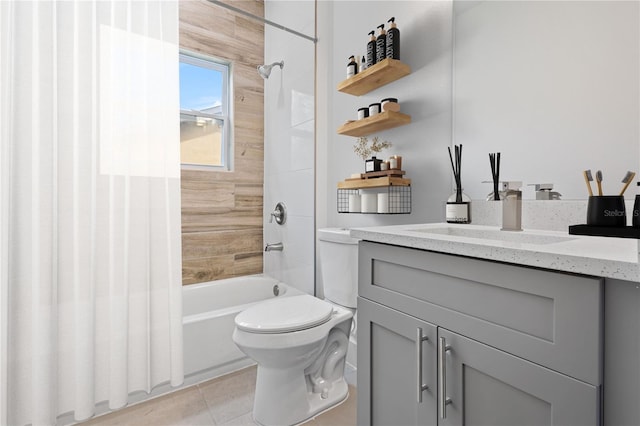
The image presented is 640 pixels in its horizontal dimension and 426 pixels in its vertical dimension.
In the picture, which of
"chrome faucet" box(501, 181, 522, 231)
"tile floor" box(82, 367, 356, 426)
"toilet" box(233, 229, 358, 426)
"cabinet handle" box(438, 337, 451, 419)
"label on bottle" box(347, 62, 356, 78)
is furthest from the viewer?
"label on bottle" box(347, 62, 356, 78)

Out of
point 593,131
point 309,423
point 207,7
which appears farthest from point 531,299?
point 207,7

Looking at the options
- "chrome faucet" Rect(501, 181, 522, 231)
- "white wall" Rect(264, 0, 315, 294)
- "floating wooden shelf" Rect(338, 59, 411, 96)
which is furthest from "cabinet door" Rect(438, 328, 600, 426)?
"white wall" Rect(264, 0, 315, 294)

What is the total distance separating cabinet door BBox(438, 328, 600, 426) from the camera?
1.81ft

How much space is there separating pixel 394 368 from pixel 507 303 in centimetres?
40

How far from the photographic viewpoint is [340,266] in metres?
1.66

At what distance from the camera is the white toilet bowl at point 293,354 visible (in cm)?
129

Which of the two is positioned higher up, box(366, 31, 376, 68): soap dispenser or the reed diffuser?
box(366, 31, 376, 68): soap dispenser

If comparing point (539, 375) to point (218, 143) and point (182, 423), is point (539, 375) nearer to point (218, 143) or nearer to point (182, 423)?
point (182, 423)

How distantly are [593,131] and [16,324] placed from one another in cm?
Answer: 213

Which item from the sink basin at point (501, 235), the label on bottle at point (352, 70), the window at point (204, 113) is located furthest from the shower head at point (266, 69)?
the sink basin at point (501, 235)

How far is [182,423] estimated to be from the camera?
1.41m

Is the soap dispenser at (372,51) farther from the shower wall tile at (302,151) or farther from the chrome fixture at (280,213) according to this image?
the chrome fixture at (280,213)

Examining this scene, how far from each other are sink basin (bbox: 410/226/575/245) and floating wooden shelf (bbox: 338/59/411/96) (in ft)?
2.67

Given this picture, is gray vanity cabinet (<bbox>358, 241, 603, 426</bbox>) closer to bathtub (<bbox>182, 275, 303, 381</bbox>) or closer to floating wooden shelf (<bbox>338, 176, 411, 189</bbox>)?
floating wooden shelf (<bbox>338, 176, 411, 189</bbox>)
